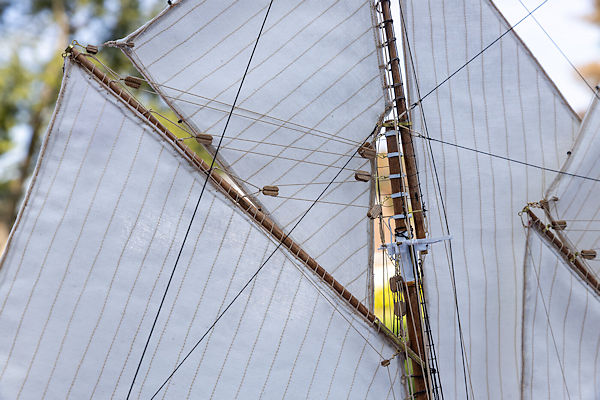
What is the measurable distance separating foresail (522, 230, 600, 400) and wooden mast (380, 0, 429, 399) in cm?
108

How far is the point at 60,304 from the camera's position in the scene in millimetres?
4570

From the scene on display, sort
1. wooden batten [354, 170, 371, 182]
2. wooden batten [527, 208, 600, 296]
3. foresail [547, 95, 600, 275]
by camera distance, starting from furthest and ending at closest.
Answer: foresail [547, 95, 600, 275] < wooden batten [527, 208, 600, 296] < wooden batten [354, 170, 371, 182]

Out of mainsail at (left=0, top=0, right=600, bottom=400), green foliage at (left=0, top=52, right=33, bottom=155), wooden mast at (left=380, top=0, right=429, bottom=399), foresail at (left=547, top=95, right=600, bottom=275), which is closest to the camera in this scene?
mainsail at (left=0, top=0, right=600, bottom=400)

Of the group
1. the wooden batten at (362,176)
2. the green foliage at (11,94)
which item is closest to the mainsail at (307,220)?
the wooden batten at (362,176)

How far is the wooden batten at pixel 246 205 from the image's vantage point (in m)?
4.93

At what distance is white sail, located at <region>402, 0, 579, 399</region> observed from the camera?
5707 mm

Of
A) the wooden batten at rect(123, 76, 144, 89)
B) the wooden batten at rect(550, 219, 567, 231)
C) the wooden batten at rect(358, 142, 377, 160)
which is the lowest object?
the wooden batten at rect(123, 76, 144, 89)

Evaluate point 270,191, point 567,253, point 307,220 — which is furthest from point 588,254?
point 270,191

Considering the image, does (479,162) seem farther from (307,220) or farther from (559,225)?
(307,220)

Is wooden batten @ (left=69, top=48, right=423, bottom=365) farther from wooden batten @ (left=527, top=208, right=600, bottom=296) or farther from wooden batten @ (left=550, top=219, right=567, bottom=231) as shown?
wooden batten @ (left=550, top=219, right=567, bottom=231)

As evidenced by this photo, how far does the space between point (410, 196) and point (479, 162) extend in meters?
1.04

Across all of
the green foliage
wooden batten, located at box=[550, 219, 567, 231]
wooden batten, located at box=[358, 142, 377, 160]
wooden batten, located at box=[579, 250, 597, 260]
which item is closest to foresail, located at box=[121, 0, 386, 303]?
wooden batten, located at box=[358, 142, 377, 160]

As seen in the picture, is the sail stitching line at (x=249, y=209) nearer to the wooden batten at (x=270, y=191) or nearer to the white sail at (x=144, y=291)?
the white sail at (x=144, y=291)

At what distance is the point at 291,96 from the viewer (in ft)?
18.4
